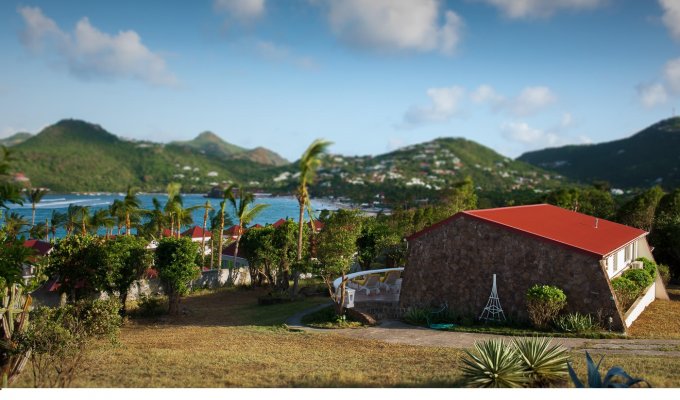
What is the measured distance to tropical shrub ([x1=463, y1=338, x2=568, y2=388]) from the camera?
11070mm

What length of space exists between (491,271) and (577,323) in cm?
398

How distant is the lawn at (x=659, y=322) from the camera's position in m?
19.7

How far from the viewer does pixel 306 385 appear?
12.5m

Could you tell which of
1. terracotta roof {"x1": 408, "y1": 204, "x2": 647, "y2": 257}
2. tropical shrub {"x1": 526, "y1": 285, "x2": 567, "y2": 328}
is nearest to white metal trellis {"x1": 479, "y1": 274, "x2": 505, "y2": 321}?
tropical shrub {"x1": 526, "y1": 285, "x2": 567, "y2": 328}

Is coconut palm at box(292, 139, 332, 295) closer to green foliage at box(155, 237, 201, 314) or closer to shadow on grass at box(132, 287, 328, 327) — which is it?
shadow on grass at box(132, 287, 328, 327)

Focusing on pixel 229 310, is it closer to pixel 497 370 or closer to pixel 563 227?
pixel 563 227

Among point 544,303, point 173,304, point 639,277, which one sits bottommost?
point 173,304

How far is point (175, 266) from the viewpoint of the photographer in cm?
2838

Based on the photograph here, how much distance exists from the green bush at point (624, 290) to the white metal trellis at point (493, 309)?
4589mm

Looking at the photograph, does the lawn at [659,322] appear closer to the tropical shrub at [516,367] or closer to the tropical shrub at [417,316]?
the tropical shrub at [417,316]

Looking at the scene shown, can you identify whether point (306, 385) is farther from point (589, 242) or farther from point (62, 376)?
point (589, 242)

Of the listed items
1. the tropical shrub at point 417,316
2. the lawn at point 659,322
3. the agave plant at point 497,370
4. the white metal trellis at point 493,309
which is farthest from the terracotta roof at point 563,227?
the agave plant at point 497,370

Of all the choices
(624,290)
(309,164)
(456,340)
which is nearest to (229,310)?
(309,164)
